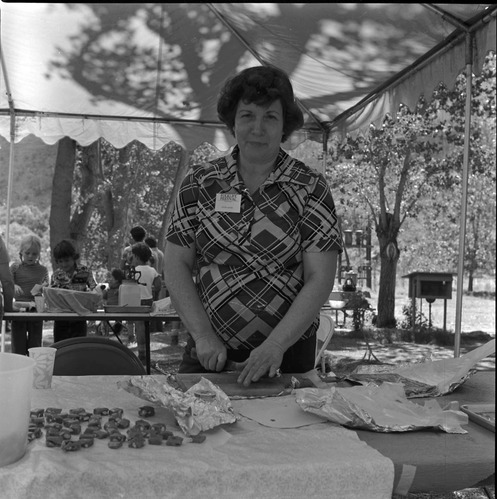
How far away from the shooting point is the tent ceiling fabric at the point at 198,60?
11.9 feet

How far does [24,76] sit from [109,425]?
4454mm

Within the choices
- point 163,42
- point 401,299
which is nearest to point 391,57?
point 163,42

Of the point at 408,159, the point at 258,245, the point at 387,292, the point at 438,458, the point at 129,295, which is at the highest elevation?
the point at 408,159

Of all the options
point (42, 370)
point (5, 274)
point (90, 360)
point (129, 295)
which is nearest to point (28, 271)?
point (129, 295)

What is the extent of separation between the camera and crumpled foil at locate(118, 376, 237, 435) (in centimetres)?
115

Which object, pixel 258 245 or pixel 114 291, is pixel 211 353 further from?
pixel 114 291

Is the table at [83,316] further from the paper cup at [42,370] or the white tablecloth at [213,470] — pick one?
the white tablecloth at [213,470]

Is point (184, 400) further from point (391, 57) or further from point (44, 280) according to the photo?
point (44, 280)

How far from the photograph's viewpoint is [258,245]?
1.72 metres

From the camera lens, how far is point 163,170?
Answer: 16.6m

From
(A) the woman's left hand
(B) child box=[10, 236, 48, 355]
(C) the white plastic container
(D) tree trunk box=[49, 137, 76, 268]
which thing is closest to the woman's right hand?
(A) the woman's left hand

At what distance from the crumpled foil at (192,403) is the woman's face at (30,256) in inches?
195

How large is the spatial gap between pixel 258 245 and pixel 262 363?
0.32 meters

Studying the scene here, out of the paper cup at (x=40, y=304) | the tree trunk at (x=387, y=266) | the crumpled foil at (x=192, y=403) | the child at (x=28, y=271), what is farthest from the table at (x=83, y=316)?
the tree trunk at (x=387, y=266)
